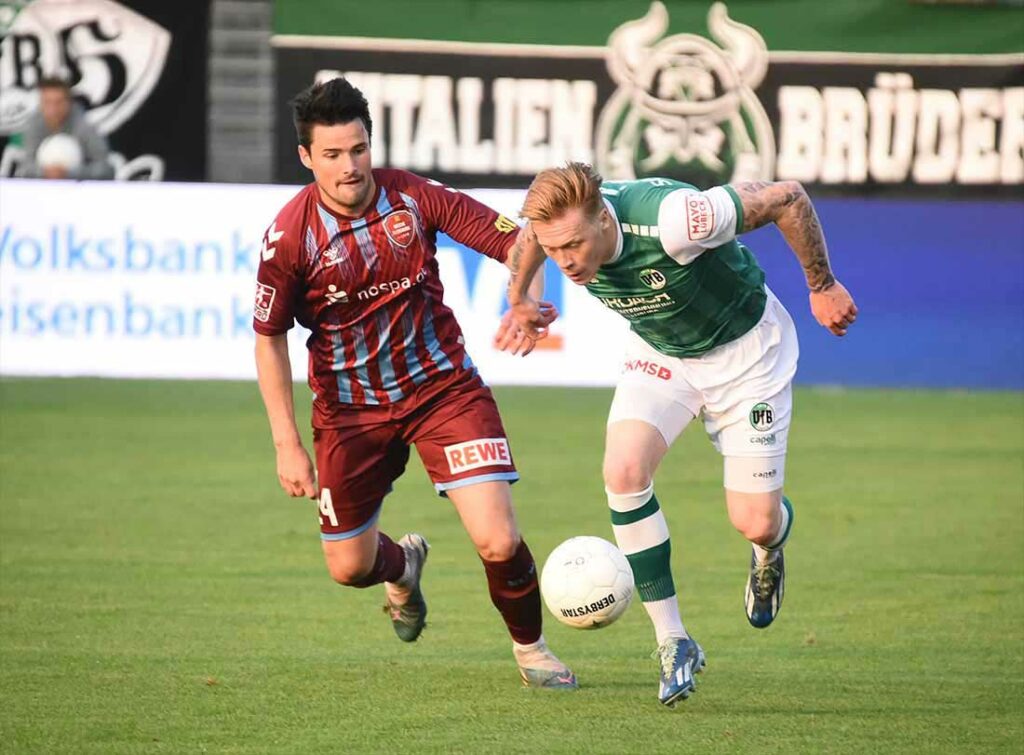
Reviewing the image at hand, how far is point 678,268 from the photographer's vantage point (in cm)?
607

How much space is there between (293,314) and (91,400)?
811cm

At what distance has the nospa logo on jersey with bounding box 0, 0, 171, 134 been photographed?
52.1ft

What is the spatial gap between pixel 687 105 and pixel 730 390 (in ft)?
31.7

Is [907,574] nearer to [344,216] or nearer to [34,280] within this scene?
[344,216]

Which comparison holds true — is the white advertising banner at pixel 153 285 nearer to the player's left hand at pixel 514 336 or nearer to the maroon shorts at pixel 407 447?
the maroon shorts at pixel 407 447

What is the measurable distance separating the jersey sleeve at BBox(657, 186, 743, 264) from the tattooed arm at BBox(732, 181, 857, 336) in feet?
0.21

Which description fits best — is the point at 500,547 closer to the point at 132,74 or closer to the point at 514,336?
the point at 514,336

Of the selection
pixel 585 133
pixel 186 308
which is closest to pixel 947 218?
pixel 585 133

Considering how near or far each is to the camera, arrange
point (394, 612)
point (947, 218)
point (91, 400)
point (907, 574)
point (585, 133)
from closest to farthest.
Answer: point (394, 612) < point (907, 574) < point (91, 400) < point (947, 218) < point (585, 133)

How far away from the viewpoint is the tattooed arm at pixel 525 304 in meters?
5.88

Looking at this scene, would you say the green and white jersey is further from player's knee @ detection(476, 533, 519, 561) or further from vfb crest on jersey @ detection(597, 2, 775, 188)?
vfb crest on jersey @ detection(597, 2, 775, 188)

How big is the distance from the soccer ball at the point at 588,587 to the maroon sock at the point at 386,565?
0.75 metres

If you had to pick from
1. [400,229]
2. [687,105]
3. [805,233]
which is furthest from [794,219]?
[687,105]

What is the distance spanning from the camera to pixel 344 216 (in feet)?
20.3
